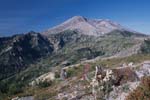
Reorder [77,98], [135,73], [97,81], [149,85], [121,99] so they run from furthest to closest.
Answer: [135,73], [77,98], [121,99], [97,81], [149,85]

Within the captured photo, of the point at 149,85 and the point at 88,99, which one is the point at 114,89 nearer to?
the point at 88,99

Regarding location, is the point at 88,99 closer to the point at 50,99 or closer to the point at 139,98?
the point at 50,99

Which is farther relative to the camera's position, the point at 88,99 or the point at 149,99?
the point at 88,99

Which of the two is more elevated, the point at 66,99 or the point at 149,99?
the point at 149,99

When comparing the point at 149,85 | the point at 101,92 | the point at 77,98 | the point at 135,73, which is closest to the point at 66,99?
the point at 77,98

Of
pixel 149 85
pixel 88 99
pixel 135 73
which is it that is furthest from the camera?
pixel 135 73

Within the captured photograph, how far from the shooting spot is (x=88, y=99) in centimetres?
6562

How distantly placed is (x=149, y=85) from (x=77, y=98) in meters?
33.2

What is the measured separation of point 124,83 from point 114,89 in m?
10.3

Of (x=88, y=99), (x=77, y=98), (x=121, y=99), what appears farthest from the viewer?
(x=77, y=98)

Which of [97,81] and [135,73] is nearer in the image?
[97,81]

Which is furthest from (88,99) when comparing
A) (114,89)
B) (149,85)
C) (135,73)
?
(149,85)

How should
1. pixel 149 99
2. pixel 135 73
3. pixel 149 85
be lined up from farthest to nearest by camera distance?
pixel 135 73
pixel 149 85
pixel 149 99

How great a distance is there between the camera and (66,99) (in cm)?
7738
